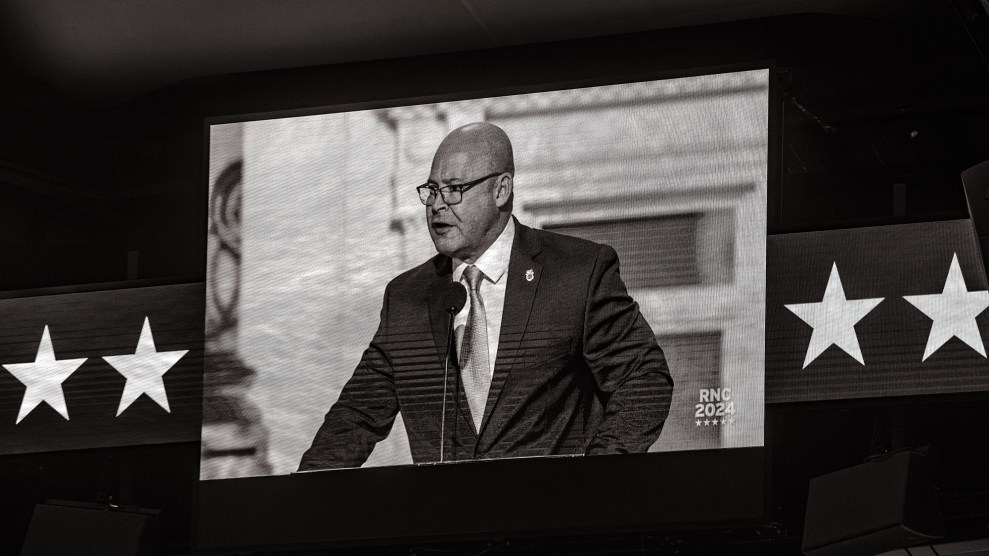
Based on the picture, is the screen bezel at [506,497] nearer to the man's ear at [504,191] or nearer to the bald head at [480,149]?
the bald head at [480,149]

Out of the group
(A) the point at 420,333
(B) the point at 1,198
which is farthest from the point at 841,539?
(B) the point at 1,198

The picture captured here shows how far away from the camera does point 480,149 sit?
4.80 m

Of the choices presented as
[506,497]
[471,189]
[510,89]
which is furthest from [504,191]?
[506,497]

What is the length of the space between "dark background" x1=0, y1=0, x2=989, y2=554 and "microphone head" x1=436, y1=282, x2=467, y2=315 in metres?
0.66

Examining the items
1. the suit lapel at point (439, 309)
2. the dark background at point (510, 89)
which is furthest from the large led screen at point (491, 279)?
the dark background at point (510, 89)

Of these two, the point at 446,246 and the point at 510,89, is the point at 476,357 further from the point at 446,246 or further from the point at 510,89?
the point at 510,89

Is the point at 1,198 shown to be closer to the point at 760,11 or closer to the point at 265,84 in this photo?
the point at 265,84

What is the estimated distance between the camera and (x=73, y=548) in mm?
5059

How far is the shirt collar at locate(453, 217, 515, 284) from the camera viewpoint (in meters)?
4.72

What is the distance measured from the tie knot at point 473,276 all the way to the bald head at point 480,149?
0.30 metres

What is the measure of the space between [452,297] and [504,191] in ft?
1.21

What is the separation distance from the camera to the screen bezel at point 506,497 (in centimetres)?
437

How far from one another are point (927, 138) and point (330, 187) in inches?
88.1

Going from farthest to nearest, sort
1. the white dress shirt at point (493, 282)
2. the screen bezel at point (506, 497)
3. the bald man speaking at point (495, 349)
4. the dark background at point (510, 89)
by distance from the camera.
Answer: the dark background at point (510, 89)
the white dress shirt at point (493, 282)
the bald man speaking at point (495, 349)
the screen bezel at point (506, 497)
